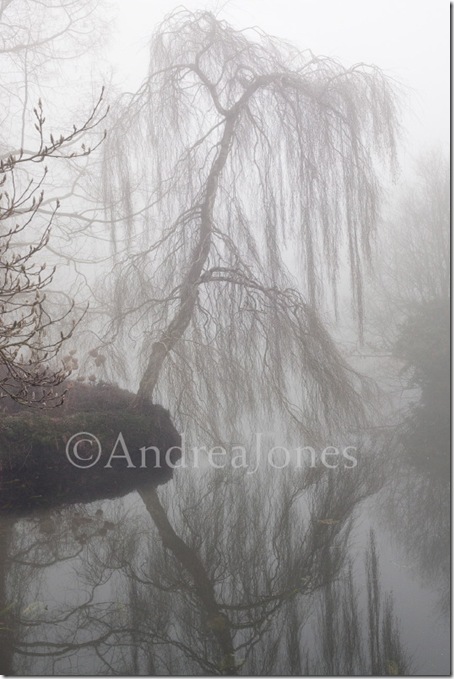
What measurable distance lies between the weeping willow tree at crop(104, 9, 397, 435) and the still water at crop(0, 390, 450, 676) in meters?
1.05

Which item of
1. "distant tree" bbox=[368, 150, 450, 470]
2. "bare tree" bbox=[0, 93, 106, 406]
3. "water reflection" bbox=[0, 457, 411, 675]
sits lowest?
"water reflection" bbox=[0, 457, 411, 675]

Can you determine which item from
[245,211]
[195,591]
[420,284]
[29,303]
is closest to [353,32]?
[245,211]

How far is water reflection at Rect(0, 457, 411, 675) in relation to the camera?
2.75 meters

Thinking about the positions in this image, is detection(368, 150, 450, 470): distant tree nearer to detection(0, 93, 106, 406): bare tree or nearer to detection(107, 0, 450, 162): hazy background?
detection(107, 0, 450, 162): hazy background

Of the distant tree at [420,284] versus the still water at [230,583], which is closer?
the still water at [230,583]

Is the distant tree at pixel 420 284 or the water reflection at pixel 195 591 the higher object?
the distant tree at pixel 420 284

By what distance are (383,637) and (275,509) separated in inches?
80.6

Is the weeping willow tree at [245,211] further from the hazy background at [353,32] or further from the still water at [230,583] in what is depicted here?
the hazy background at [353,32]

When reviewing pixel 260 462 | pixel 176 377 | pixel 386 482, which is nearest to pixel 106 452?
pixel 176 377

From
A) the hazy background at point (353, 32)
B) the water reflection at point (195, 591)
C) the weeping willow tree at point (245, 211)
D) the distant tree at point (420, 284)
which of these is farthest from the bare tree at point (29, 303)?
the distant tree at point (420, 284)

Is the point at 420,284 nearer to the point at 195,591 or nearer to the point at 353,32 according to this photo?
the point at 353,32

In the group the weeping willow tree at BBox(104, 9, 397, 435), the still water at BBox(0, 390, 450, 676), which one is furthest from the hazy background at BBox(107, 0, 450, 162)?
the still water at BBox(0, 390, 450, 676)

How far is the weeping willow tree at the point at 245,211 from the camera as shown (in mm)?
5855

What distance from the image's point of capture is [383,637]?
285 cm
